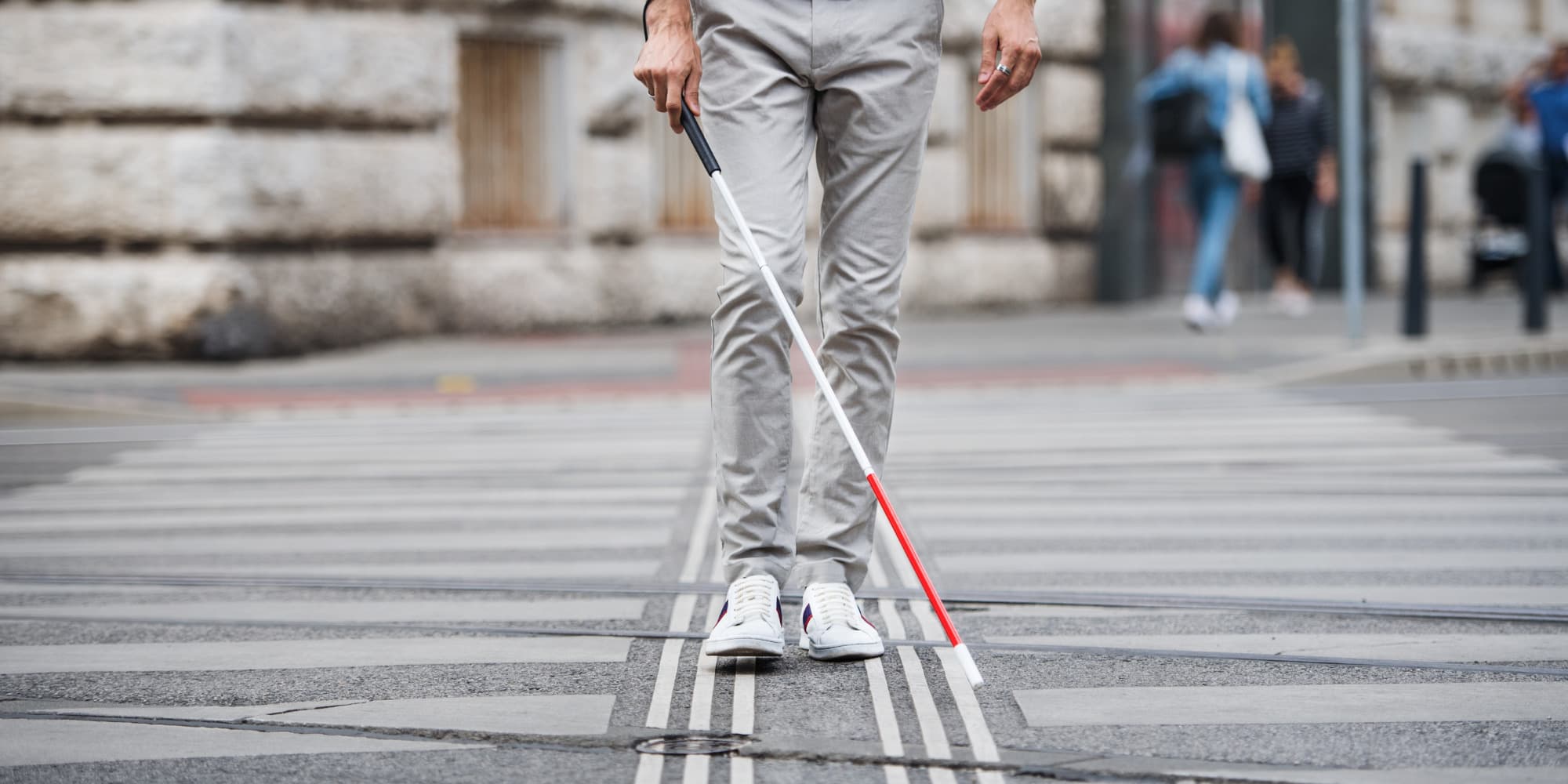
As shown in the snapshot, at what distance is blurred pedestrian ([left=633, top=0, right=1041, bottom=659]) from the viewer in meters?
4.28

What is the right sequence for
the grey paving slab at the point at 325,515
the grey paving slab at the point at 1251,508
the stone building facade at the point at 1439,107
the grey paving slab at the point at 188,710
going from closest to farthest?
the grey paving slab at the point at 188,710, the grey paving slab at the point at 1251,508, the grey paving slab at the point at 325,515, the stone building facade at the point at 1439,107

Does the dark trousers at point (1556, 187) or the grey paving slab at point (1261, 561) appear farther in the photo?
the dark trousers at point (1556, 187)

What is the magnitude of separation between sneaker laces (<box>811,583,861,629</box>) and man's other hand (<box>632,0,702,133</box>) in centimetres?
97

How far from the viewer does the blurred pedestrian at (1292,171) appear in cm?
1625

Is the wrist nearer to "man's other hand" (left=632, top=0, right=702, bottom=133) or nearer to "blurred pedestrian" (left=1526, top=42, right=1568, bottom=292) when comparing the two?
"man's other hand" (left=632, top=0, right=702, bottom=133)

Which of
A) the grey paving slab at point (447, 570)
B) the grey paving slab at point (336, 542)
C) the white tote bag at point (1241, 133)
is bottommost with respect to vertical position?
the grey paving slab at point (447, 570)

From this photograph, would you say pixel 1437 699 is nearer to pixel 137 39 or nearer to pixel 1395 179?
pixel 137 39

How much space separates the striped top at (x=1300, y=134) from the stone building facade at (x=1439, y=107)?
4471 millimetres

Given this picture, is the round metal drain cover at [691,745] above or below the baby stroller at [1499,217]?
below

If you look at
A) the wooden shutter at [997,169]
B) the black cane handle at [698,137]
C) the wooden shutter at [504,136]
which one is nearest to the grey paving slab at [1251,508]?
the black cane handle at [698,137]

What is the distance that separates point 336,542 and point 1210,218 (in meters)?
9.34

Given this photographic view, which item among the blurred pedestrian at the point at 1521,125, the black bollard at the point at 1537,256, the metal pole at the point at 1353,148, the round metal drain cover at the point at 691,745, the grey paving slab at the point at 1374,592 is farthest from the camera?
the blurred pedestrian at the point at 1521,125

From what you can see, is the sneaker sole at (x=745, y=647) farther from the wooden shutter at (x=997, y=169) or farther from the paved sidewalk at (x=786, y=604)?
the wooden shutter at (x=997, y=169)

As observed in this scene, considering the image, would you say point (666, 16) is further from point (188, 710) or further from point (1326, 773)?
point (1326, 773)
